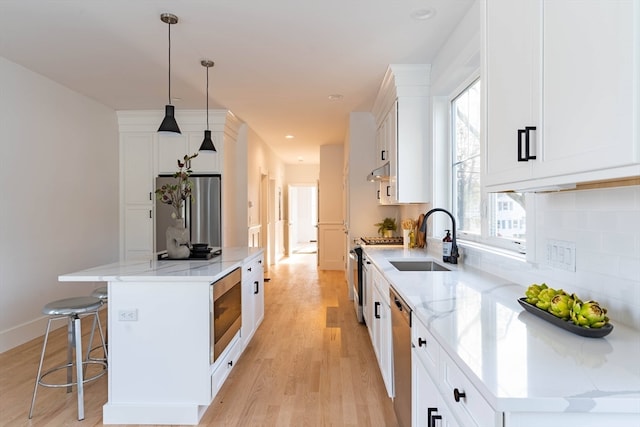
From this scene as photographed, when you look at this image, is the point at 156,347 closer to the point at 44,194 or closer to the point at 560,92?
the point at 560,92

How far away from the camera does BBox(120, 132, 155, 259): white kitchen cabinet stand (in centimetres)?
523

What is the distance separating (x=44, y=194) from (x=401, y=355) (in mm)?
3975

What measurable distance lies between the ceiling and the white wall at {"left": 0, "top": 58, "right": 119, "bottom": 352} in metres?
0.26

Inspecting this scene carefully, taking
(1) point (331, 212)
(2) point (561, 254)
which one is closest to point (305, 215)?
(1) point (331, 212)

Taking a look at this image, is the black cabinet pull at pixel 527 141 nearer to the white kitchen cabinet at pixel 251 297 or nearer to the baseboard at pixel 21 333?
the white kitchen cabinet at pixel 251 297

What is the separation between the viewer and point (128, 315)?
7.23 feet

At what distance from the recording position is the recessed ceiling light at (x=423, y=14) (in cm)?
247

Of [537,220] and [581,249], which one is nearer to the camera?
[581,249]

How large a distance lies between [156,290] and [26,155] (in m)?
2.61

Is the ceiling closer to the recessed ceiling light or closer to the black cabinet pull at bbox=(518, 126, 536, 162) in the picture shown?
the recessed ceiling light

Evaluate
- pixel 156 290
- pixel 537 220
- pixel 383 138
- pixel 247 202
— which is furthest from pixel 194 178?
pixel 537 220

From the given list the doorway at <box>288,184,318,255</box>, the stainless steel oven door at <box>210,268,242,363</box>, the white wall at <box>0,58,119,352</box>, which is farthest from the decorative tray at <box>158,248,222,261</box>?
the doorway at <box>288,184,318,255</box>

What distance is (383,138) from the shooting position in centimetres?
437

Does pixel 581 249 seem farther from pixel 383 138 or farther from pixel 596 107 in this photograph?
pixel 383 138
